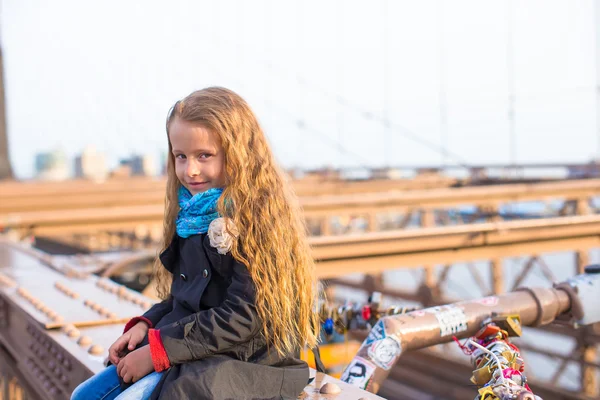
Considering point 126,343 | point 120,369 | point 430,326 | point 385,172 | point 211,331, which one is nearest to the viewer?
point 211,331

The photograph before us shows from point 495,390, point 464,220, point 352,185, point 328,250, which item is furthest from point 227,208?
point 352,185

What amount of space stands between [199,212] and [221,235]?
0.52 feet

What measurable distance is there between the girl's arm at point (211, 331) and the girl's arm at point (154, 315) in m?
0.33

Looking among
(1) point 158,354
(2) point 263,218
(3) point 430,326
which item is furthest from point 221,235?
(3) point 430,326

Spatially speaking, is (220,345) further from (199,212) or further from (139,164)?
(139,164)

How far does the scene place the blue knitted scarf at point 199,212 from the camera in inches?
90.7

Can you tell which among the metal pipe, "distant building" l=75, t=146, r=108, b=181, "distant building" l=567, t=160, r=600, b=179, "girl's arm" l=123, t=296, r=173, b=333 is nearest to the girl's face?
"girl's arm" l=123, t=296, r=173, b=333

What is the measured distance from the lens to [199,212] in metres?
2.32

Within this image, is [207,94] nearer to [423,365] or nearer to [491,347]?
[491,347]

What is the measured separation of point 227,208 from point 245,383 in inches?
19.7

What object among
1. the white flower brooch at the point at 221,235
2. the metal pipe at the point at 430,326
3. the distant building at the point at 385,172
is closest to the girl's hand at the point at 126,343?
the white flower brooch at the point at 221,235

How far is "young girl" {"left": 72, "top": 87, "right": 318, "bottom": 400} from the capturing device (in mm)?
2156

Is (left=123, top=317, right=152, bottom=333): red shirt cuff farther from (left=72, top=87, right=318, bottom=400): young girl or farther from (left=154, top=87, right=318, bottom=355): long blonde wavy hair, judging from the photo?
(left=154, top=87, right=318, bottom=355): long blonde wavy hair

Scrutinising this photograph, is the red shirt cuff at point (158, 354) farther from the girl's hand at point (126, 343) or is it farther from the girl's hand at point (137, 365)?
the girl's hand at point (126, 343)
